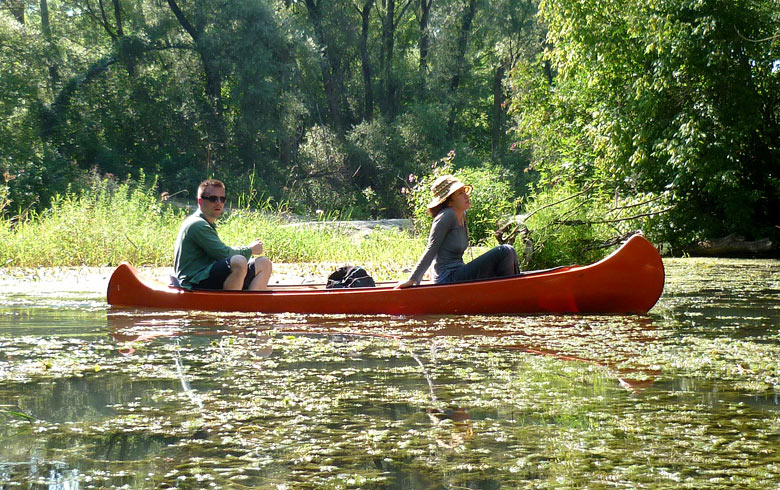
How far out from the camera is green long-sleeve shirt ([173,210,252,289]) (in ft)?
21.6

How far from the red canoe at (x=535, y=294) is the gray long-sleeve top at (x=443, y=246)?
0.67 feet

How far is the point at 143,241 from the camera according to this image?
1216 cm

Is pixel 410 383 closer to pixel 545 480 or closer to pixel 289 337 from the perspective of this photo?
pixel 545 480

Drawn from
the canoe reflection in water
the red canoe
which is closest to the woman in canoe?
the red canoe

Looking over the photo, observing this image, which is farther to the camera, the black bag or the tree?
the tree

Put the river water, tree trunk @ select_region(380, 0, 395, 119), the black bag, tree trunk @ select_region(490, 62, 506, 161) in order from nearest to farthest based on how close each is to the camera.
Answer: the river water → the black bag → tree trunk @ select_region(380, 0, 395, 119) → tree trunk @ select_region(490, 62, 506, 161)

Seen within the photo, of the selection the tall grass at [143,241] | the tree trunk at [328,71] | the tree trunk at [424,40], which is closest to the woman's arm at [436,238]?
the tall grass at [143,241]

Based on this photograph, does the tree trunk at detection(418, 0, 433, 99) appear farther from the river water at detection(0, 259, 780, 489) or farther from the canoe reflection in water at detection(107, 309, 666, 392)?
the river water at detection(0, 259, 780, 489)

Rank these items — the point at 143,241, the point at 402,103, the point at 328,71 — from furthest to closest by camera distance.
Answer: the point at 402,103 → the point at 328,71 → the point at 143,241

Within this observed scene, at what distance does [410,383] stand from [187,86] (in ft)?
86.6

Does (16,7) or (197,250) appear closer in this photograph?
(197,250)

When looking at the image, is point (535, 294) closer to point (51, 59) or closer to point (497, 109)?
point (51, 59)

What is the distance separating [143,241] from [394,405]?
9738mm

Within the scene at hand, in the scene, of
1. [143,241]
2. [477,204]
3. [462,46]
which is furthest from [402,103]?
[143,241]
